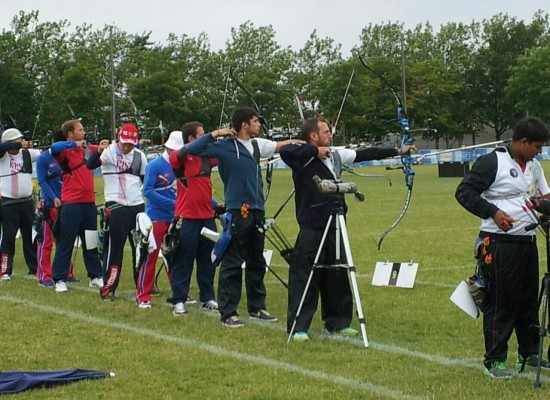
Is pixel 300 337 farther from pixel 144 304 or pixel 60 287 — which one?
pixel 60 287

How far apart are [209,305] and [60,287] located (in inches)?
88.2

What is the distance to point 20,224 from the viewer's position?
39.4 feet

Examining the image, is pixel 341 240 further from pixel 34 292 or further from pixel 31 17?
pixel 31 17

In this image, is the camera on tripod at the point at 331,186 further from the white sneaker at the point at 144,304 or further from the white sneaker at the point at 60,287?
the white sneaker at the point at 60,287

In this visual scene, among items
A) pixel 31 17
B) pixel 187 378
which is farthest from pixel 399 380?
pixel 31 17

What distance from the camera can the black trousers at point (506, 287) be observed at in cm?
604

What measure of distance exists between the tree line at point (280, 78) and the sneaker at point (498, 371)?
1457 inches

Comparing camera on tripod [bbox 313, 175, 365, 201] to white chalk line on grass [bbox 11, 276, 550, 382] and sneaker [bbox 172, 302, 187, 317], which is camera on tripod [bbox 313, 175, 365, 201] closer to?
white chalk line on grass [bbox 11, 276, 550, 382]

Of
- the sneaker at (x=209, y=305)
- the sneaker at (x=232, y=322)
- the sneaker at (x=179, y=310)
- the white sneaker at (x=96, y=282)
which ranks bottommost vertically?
the white sneaker at (x=96, y=282)

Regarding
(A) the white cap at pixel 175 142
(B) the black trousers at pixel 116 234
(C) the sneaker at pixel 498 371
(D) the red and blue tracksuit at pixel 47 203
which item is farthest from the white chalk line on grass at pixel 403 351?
(D) the red and blue tracksuit at pixel 47 203

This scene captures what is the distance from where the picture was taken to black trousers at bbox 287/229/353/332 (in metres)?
7.70

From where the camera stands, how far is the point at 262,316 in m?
8.67

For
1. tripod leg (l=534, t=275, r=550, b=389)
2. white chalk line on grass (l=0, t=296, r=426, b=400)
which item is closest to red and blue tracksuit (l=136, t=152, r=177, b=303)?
white chalk line on grass (l=0, t=296, r=426, b=400)

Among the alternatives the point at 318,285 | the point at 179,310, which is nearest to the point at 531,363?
the point at 318,285
